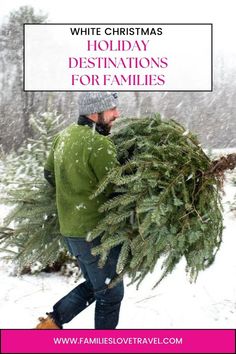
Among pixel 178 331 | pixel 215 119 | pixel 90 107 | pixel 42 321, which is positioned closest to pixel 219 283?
pixel 178 331

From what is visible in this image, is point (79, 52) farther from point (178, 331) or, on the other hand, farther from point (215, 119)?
point (178, 331)

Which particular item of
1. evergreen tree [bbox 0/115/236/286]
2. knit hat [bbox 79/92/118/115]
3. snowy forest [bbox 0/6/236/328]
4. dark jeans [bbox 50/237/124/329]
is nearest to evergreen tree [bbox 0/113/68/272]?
snowy forest [bbox 0/6/236/328]

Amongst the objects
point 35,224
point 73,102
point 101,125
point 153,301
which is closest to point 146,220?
point 101,125

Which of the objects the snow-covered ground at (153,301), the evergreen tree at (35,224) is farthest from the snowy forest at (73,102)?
the evergreen tree at (35,224)

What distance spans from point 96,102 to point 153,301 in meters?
2.29

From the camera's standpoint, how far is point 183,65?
19.5m

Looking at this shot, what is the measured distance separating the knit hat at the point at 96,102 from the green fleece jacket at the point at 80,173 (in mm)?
113

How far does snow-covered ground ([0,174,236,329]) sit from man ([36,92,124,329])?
108cm

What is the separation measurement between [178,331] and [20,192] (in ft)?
4.81

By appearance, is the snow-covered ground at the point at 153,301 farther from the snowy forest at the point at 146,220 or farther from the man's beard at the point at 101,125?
the man's beard at the point at 101,125

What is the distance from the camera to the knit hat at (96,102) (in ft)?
9.75

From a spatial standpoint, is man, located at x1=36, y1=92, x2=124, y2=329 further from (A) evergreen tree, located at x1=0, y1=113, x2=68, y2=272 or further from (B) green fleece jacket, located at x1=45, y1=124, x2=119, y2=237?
(A) evergreen tree, located at x1=0, y1=113, x2=68, y2=272

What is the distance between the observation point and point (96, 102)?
2969 millimetres

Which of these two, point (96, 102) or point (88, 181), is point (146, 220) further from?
point (96, 102)
